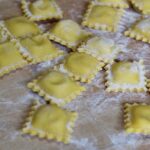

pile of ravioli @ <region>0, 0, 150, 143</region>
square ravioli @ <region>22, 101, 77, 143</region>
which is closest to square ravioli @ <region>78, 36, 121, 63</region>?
pile of ravioli @ <region>0, 0, 150, 143</region>

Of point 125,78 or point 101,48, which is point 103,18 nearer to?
point 101,48

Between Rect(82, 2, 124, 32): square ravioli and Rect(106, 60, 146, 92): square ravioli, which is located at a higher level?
Rect(82, 2, 124, 32): square ravioli

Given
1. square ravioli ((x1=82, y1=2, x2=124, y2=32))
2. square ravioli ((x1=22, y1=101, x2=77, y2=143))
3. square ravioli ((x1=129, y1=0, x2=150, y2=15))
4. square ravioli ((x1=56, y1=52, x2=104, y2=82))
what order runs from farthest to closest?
1. square ravioli ((x1=129, y1=0, x2=150, y2=15))
2. square ravioli ((x1=82, y1=2, x2=124, y2=32))
3. square ravioli ((x1=56, y1=52, x2=104, y2=82))
4. square ravioli ((x1=22, y1=101, x2=77, y2=143))

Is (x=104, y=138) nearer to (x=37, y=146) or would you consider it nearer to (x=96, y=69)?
(x=37, y=146)

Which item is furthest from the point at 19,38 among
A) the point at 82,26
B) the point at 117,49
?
the point at 117,49

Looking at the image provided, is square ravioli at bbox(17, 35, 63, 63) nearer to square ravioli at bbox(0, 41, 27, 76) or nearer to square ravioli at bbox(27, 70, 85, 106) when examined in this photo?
square ravioli at bbox(0, 41, 27, 76)

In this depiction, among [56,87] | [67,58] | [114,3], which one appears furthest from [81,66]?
[114,3]

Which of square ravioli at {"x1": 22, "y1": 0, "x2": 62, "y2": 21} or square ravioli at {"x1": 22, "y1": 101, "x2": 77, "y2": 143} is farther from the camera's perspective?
square ravioli at {"x1": 22, "y1": 0, "x2": 62, "y2": 21}

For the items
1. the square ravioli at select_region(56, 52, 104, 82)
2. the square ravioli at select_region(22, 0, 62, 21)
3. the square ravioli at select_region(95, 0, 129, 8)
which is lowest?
the square ravioli at select_region(56, 52, 104, 82)
